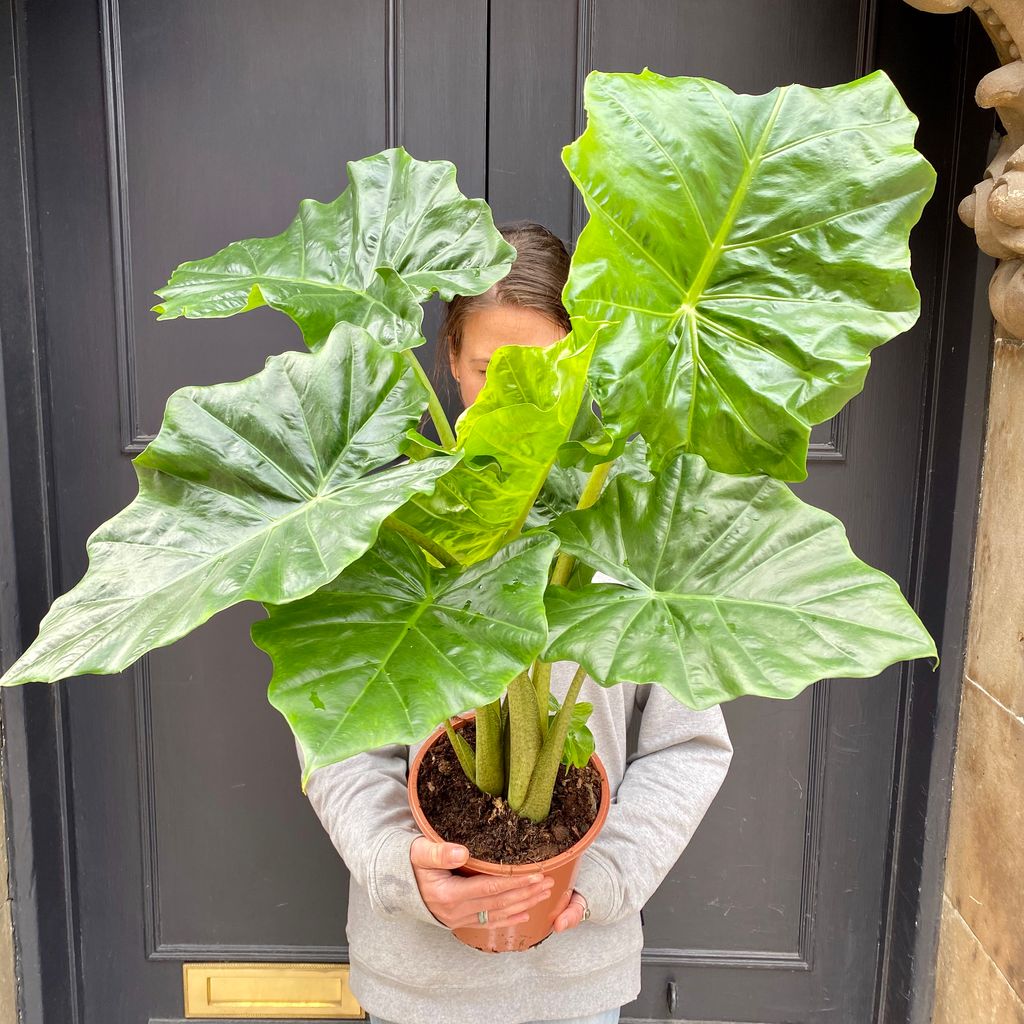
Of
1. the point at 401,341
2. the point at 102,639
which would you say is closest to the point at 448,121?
the point at 401,341

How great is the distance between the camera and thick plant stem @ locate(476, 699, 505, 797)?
750 mm

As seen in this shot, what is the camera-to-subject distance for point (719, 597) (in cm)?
63

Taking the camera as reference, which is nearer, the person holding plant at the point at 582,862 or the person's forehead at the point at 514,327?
the person holding plant at the point at 582,862

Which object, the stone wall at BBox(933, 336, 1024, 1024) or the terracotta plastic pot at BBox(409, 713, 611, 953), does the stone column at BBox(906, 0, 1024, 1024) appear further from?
the terracotta plastic pot at BBox(409, 713, 611, 953)

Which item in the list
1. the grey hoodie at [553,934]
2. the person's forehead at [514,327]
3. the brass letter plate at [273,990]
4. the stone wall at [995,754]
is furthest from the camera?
the brass letter plate at [273,990]

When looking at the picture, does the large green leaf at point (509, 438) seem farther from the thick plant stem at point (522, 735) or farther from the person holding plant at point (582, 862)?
the person holding plant at point (582, 862)

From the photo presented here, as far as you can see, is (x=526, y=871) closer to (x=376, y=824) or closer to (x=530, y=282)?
(x=376, y=824)

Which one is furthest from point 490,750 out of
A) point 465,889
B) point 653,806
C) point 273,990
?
point 273,990

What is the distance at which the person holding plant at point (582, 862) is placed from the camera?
3.13 feet

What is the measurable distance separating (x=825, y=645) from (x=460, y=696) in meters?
0.23

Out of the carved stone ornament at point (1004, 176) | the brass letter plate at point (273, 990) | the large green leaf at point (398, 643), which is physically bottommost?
the brass letter plate at point (273, 990)

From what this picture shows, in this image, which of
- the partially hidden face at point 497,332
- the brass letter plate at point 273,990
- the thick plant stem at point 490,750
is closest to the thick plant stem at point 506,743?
the thick plant stem at point 490,750

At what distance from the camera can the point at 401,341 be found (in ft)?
2.40

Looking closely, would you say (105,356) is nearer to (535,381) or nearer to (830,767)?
(535,381)
